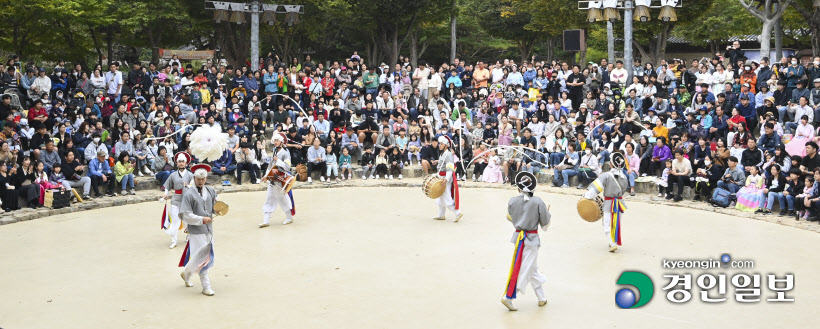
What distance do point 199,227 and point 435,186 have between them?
15.3 ft

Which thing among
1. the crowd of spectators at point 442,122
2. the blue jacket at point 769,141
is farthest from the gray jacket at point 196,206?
the blue jacket at point 769,141

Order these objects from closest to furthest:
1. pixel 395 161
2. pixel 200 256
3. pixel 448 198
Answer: pixel 200 256 → pixel 448 198 → pixel 395 161

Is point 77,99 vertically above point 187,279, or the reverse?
point 77,99

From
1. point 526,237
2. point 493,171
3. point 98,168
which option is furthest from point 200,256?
point 493,171

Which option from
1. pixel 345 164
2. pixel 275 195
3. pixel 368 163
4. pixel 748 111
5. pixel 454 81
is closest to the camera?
pixel 275 195

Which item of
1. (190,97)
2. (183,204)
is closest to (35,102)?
(190,97)

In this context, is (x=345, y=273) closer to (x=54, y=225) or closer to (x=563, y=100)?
(x=54, y=225)

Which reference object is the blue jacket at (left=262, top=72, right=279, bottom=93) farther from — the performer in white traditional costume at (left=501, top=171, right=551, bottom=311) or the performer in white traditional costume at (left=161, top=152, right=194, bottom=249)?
the performer in white traditional costume at (left=501, top=171, right=551, bottom=311)

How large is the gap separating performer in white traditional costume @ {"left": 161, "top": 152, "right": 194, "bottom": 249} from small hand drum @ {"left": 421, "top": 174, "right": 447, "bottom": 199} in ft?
12.4

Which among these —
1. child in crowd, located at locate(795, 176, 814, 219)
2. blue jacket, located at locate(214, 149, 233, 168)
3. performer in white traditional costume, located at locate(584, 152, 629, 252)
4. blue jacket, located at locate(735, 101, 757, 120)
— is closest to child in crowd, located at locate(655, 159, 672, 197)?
blue jacket, located at locate(735, 101, 757, 120)

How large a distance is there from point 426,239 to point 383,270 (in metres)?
1.93

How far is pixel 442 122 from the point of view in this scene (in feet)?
62.5

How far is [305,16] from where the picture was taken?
30141mm

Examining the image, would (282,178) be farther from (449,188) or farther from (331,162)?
(331,162)
